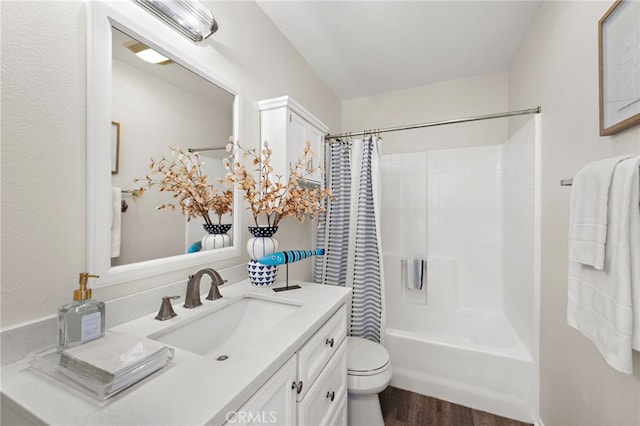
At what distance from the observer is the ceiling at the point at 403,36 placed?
160cm

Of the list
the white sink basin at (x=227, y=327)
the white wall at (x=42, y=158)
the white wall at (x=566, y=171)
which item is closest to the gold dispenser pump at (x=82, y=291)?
the white wall at (x=42, y=158)

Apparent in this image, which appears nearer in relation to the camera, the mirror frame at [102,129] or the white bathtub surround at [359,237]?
the mirror frame at [102,129]

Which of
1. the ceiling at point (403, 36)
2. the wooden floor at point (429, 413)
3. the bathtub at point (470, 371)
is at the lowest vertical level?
the wooden floor at point (429, 413)

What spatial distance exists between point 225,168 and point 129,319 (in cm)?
74

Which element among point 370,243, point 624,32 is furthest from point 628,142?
point 370,243

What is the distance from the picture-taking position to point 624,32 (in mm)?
870

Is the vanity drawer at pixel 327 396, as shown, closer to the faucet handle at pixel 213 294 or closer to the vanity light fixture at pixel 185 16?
the faucet handle at pixel 213 294

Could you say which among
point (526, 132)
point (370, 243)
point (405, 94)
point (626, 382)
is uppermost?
point (405, 94)

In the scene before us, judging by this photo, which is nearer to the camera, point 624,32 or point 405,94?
point 624,32

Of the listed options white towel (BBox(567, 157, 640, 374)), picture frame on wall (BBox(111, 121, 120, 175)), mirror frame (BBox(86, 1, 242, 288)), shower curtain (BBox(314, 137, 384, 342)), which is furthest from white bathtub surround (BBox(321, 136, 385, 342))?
picture frame on wall (BBox(111, 121, 120, 175))

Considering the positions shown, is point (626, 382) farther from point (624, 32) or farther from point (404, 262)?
point (404, 262)

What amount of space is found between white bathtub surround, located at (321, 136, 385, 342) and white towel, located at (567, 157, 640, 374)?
1151 millimetres

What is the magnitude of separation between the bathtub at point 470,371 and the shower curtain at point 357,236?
0.28 m

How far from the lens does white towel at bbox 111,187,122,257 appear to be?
86cm
